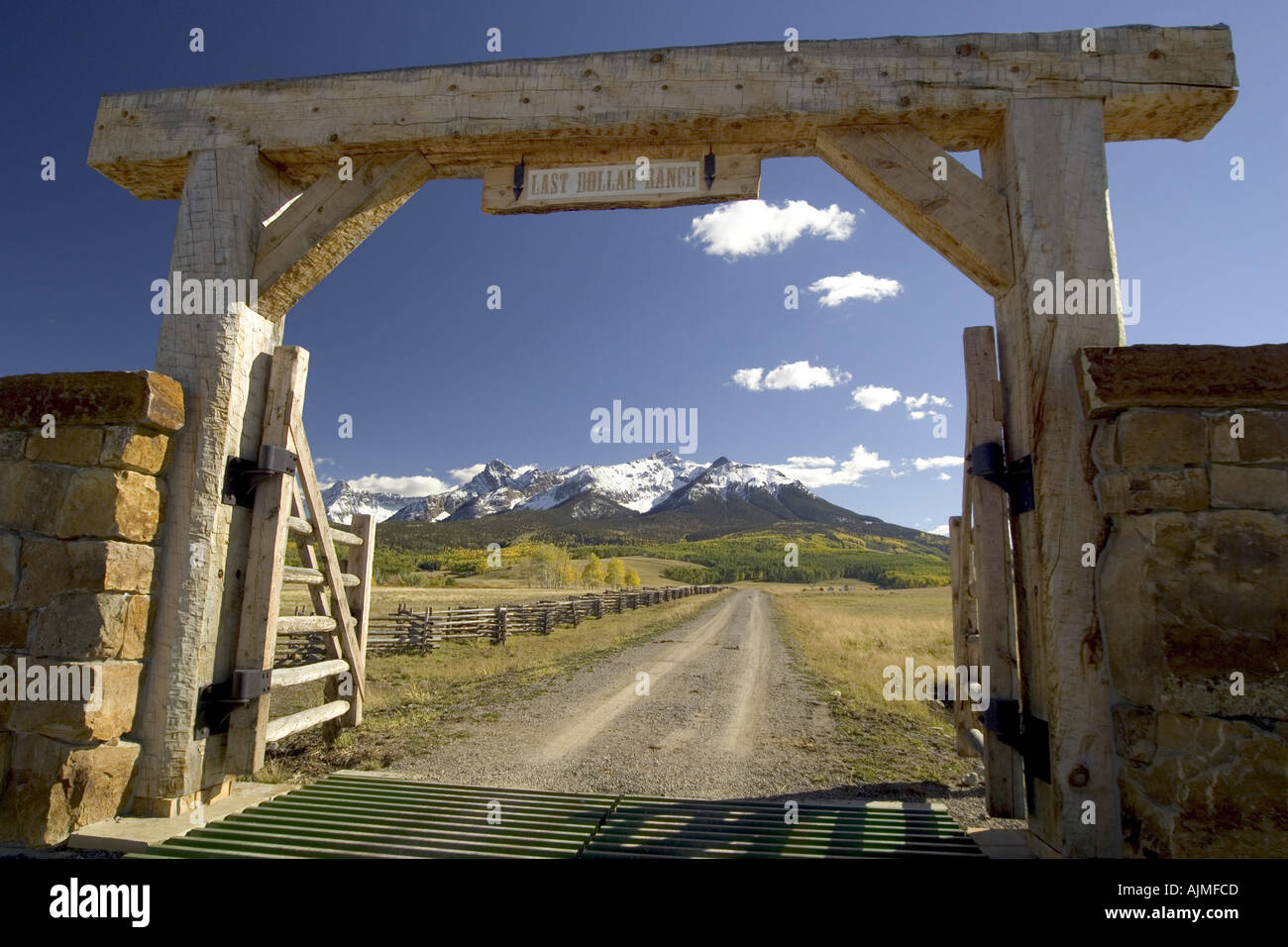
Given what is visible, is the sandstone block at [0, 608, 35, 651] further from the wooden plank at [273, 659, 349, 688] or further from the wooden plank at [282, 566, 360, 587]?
the wooden plank at [282, 566, 360, 587]

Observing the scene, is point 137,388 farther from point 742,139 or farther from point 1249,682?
point 1249,682

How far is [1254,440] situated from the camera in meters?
2.79

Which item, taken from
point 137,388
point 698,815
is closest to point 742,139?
point 137,388

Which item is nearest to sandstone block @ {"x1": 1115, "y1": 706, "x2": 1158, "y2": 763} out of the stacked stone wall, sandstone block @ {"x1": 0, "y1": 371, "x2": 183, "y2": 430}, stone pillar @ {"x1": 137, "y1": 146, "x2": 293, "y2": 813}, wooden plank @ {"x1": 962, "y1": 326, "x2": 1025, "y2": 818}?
the stacked stone wall

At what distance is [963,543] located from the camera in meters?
5.23

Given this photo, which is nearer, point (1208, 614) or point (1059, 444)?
point (1208, 614)

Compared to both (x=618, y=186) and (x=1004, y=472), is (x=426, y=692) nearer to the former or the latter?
(x=618, y=186)

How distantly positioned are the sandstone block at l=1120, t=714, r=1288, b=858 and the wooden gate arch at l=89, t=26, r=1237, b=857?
1.10 feet

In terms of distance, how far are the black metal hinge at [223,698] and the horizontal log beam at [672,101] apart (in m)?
3.34

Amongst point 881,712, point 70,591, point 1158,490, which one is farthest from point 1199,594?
point 881,712

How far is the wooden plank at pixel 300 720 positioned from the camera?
4.22m

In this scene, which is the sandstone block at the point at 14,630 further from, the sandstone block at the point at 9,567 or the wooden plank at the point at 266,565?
the wooden plank at the point at 266,565

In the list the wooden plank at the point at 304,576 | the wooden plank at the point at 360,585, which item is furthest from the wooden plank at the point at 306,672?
the wooden plank at the point at 360,585

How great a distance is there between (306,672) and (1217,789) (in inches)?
203
